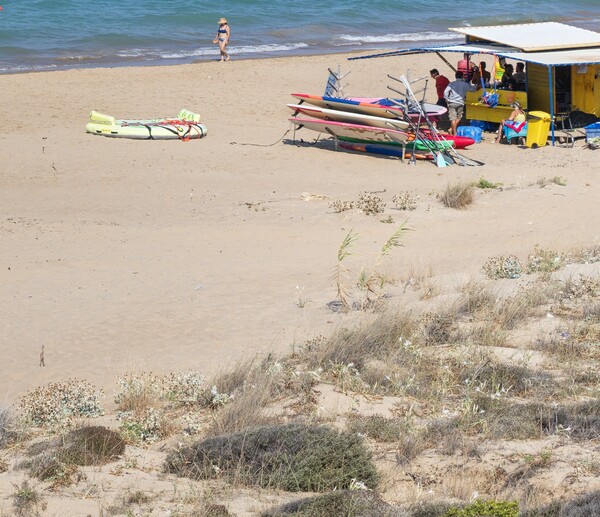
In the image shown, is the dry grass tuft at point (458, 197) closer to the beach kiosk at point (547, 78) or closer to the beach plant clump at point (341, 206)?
the beach plant clump at point (341, 206)

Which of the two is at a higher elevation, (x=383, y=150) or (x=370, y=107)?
(x=370, y=107)

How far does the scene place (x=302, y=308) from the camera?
8609 millimetres

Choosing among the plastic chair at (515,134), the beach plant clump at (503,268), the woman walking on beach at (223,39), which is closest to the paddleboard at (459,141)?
the plastic chair at (515,134)

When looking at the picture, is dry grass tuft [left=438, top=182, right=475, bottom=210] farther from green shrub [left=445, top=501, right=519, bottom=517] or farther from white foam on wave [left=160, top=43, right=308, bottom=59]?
white foam on wave [left=160, top=43, right=308, bottom=59]

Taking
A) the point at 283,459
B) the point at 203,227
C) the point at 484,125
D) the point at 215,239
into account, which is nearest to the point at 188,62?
the point at 484,125

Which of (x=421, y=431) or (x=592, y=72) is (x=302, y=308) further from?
(x=592, y=72)

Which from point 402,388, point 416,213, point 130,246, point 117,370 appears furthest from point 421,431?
point 416,213

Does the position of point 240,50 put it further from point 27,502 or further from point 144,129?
point 27,502

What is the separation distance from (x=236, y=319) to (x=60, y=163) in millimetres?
6933

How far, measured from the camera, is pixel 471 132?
55.0 feet

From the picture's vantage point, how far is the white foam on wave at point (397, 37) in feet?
104

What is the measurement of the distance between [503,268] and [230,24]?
84.9ft

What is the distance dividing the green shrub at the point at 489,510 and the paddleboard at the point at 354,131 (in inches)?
427

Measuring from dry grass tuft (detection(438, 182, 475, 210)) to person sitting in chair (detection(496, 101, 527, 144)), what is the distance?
4318 mm
